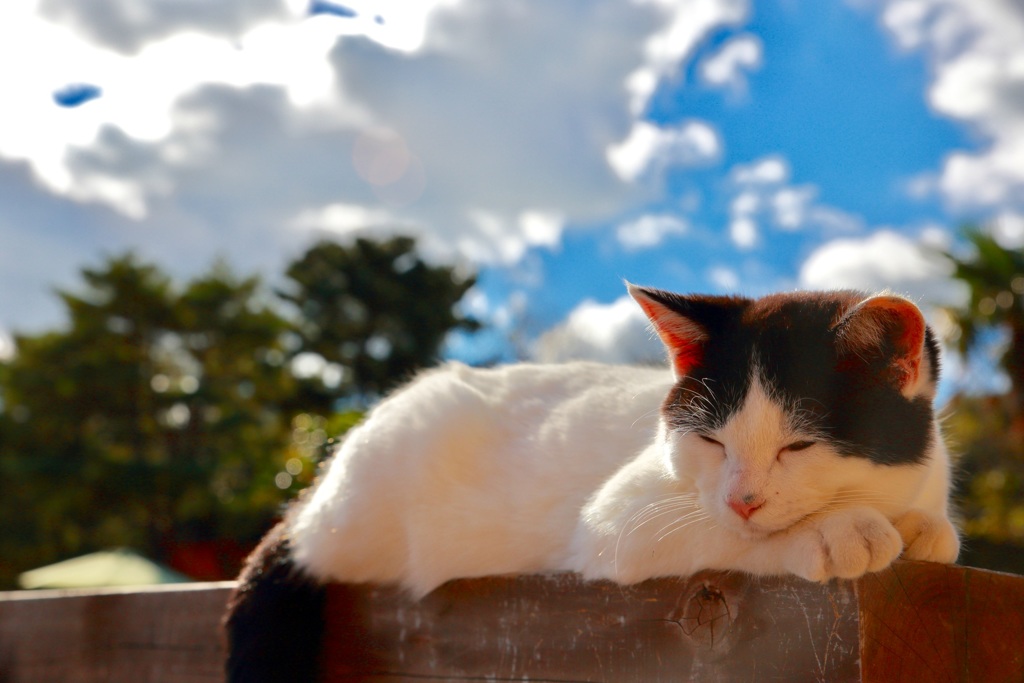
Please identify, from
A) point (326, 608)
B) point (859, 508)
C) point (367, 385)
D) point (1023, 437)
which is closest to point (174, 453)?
point (367, 385)

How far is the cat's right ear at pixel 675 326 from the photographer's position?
5.95 ft

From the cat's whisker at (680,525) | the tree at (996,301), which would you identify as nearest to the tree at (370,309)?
the tree at (996,301)

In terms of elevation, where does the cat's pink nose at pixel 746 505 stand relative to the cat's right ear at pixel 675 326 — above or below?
below

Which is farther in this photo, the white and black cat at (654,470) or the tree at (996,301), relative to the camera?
the tree at (996,301)

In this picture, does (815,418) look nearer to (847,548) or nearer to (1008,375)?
(847,548)

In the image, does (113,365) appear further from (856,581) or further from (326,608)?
(856,581)

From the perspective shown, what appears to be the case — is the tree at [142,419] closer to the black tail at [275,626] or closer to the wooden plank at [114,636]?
the wooden plank at [114,636]

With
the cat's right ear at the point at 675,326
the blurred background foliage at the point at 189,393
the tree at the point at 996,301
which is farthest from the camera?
the blurred background foliage at the point at 189,393

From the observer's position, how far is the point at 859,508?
1410 millimetres

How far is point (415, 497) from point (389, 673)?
46cm

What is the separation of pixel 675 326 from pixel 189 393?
1687cm

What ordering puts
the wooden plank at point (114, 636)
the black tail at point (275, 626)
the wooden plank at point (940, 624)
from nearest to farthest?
the wooden plank at point (940, 624) < the black tail at point (275, 626) < the wooden plank at point (114, 636)

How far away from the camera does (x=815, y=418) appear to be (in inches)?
60.7

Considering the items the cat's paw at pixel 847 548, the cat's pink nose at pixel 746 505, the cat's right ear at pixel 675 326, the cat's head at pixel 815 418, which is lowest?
the cat's paw at pixel 847 548
